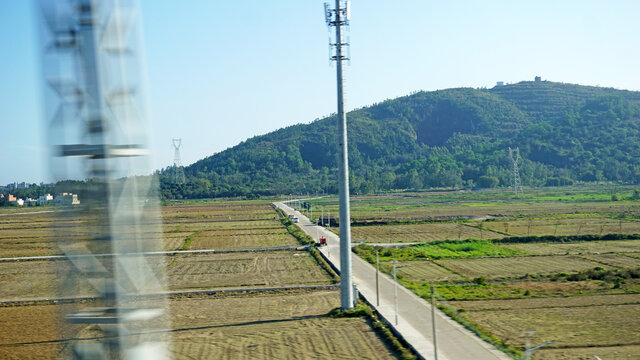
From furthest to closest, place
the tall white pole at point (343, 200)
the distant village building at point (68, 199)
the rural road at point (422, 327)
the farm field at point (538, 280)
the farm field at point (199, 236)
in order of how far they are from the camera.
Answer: the farm field at point (199, 236)
the tall white pole at point (343, 200)
the farm field at point (538, 280)
the rural road at point (422, 327)
the distant village building at point (68, 199)

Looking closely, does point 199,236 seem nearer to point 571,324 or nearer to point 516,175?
point 571,324

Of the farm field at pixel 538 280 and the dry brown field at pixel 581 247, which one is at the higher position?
the farm field at pixel 538 280

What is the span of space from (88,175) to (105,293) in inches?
24.2

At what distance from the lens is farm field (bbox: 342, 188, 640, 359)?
16.2 metres

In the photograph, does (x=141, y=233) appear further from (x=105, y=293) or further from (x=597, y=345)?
(x=597, y=345)

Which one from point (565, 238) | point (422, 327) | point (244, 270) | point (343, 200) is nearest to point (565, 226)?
point (565, 238)

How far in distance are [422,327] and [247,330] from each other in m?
5.46

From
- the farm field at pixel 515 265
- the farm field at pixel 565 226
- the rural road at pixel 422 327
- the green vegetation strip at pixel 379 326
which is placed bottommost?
the farm field at pixel 515 265

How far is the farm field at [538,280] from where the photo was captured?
16188 millimetres

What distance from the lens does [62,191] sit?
2930 mm

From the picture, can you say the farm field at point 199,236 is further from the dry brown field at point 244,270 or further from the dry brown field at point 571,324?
the dry brown field at point 571,324

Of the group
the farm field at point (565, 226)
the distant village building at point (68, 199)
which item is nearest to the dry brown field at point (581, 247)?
the farm field at point (565, 226)

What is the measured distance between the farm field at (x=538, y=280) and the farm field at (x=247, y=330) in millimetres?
3731

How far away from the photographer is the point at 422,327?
1667cm
